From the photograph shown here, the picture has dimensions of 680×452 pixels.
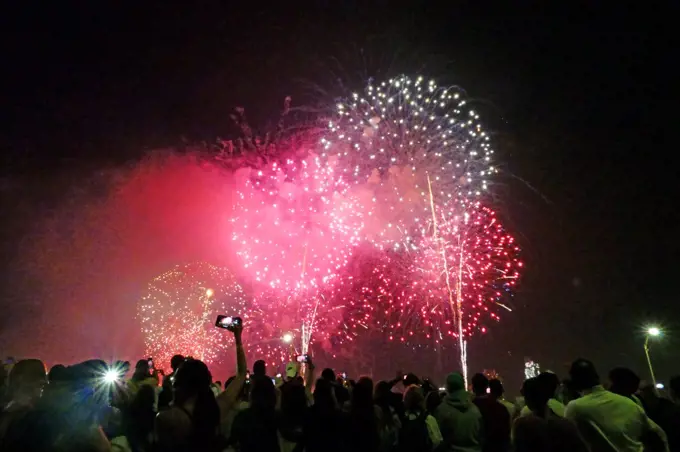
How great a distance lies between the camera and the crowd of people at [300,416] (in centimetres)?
288

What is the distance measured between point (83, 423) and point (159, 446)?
25.0 inches

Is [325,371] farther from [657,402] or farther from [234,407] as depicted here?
[657,402]

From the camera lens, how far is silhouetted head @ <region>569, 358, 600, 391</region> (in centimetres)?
399

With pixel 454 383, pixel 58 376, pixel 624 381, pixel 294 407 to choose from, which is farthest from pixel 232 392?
pixel 624 381

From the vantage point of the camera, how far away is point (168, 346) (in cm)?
2698

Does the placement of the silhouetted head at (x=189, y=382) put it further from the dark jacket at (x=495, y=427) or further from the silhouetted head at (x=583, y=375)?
the silhouetted head at (x=583, y=375)

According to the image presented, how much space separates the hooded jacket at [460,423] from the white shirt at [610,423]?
40.9 inches

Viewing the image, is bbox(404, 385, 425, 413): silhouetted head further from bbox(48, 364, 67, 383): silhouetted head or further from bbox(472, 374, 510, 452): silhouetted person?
bbox(48, 364, 67, 383): silhouetted head

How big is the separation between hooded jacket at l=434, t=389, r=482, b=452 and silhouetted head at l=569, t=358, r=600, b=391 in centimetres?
108

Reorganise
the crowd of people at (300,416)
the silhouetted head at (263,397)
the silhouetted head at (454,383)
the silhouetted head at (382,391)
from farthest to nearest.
→ the silhouetted head at (382,391) < the silhouetted head at (454,383) < the silhouetted head at (263,397) < the crowd of people at (300,416)

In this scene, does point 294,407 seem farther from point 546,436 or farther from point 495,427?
point 546,436

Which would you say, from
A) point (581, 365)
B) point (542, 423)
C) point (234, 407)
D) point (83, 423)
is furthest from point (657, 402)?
point (83, 423)

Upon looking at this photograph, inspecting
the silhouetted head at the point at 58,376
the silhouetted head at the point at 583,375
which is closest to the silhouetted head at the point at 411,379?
the silhouetted head at the point at 583,375

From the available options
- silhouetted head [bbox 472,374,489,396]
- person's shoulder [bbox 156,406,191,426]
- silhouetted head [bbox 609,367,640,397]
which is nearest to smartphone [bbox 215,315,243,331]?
person's shoulder [bbox 156,406,191,426]
